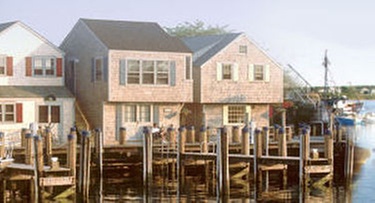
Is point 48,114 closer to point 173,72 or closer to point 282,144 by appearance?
point 173,72

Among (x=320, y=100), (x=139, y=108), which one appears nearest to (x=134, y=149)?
(x=139, y=108)

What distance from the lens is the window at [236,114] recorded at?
58.9 meters

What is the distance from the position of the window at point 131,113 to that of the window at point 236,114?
7.66 metres

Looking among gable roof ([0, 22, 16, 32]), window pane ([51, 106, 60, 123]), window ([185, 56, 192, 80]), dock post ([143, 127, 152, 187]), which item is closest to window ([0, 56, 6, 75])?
gable roof ([0, 22, 16, 32])

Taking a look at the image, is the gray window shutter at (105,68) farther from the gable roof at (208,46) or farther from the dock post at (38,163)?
the dock post at (38,163)

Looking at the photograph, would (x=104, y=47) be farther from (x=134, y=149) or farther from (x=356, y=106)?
(x=356, y=106)

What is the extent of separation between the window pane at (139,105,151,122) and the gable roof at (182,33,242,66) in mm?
5135

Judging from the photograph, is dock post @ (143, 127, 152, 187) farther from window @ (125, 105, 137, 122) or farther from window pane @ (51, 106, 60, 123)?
window pane @ (51, 106, 60, 123)

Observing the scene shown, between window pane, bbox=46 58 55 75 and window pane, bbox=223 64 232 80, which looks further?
window pane, bbox=223 64 232 80

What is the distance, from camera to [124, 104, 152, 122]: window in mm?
53844

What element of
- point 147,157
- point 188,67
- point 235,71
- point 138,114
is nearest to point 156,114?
point 138,114

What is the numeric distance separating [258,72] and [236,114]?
10.5ft

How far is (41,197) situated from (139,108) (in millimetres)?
17154

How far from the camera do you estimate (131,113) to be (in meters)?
54.0
